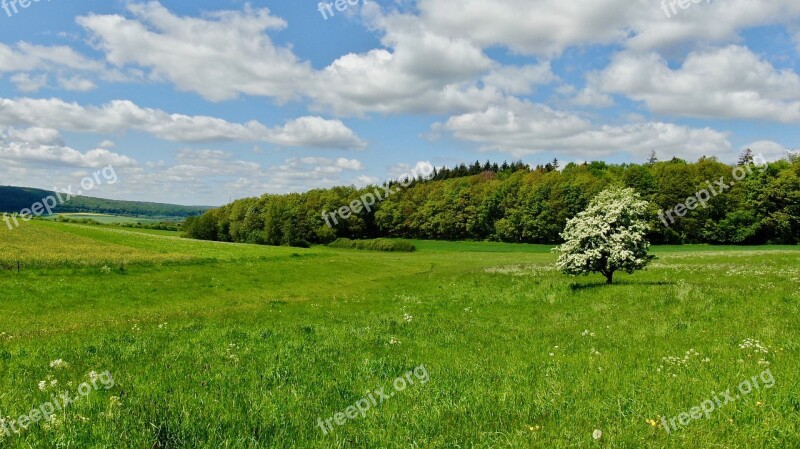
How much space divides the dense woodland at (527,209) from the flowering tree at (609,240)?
268ft

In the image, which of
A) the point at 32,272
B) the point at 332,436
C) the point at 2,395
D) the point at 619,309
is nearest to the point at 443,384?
the point at 332,436

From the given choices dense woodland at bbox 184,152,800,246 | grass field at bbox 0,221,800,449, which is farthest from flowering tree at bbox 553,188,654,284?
dense woodland at bbox 184,152,800,246

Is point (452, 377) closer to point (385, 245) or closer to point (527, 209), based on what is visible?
point (385, 245)

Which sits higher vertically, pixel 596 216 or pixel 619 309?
pixel 596 216

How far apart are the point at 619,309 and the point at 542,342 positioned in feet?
25.3

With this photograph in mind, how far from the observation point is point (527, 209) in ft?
400

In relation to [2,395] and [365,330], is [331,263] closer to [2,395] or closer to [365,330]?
[365,330]

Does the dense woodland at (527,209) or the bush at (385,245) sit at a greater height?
the dense woodland at (527,209)

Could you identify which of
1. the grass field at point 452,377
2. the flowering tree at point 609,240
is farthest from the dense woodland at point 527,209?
the grass field at point 452,377

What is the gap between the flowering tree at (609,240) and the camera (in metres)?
26.3

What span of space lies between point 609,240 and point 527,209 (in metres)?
98.1

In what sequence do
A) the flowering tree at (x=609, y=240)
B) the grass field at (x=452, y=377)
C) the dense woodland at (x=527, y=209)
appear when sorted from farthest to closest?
the dense woodland at (x=527, y=209) < the flowering tree at (x=609, y=240) < the grass field at (x=452, y=377)

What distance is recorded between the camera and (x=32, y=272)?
3881 centimetres

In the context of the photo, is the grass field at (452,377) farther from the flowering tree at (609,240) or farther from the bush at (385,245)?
the bush at (385,245)
